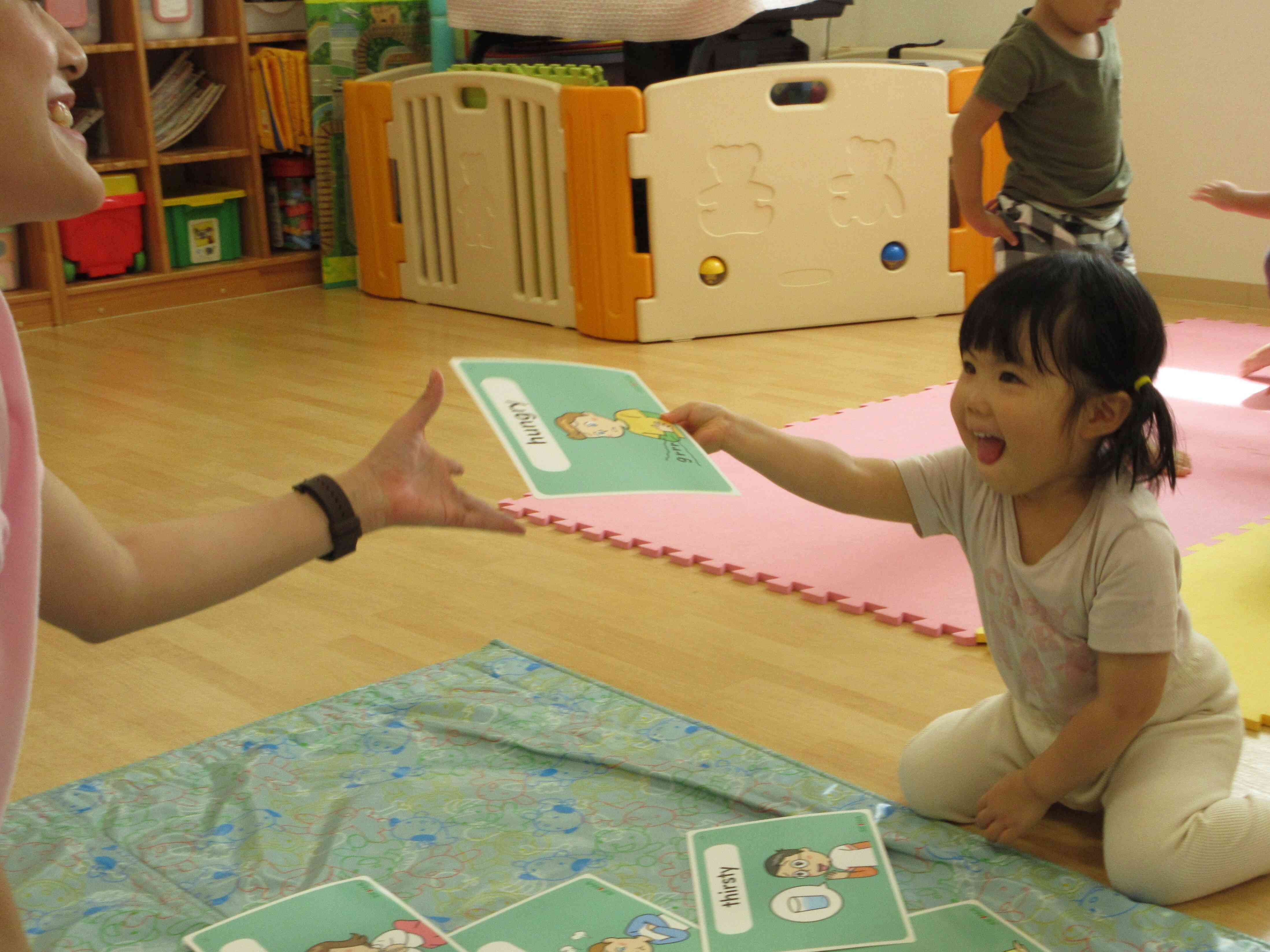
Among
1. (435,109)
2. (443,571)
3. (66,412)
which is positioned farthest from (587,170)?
(443,571)

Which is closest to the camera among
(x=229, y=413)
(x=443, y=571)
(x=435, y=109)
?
(x=443, y=571)

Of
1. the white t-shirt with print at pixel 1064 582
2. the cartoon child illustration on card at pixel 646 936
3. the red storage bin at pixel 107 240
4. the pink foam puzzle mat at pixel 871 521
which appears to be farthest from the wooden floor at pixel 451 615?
the red storage bin at pixel 107 240

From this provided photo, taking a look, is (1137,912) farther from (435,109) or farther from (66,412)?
(435,109)

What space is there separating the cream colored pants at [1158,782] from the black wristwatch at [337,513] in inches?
21.0

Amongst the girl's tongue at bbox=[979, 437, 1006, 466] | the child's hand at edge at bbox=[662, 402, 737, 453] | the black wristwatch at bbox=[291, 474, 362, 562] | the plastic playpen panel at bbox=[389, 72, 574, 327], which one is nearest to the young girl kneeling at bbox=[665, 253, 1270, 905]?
the girl's tongue at bbox=[979, 437, 1006, 466]

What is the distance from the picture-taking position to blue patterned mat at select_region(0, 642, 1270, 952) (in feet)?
3.47

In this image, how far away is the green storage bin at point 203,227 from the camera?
373 cm

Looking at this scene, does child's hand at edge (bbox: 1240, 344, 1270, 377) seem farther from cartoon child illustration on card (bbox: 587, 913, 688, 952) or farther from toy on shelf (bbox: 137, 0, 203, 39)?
toy on shelf (bbox: 137, 0, 203, 39)

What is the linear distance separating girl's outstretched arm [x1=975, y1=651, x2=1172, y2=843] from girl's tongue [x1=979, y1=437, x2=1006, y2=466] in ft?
0.55

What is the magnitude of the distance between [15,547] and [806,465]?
25.7 inches

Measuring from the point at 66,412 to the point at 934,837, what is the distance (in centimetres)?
203

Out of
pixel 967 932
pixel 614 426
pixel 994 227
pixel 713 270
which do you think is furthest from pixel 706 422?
pixel 713 270

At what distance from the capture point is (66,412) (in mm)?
2617

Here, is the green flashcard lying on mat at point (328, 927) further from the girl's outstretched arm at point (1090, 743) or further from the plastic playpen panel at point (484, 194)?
the plastic playpen panel at point (484, 194)
